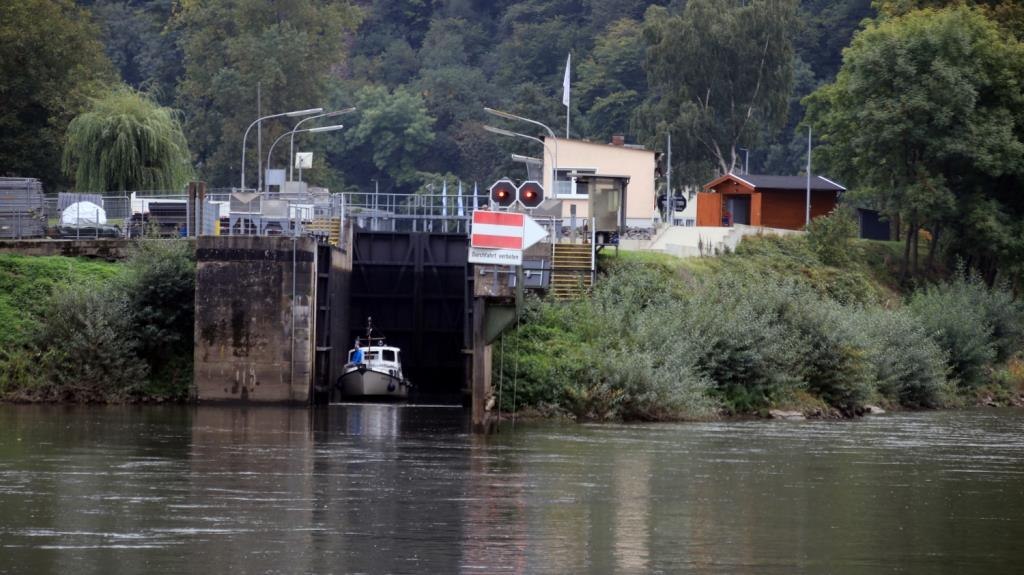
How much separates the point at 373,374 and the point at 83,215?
12.5 m

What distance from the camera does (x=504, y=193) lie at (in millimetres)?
54844

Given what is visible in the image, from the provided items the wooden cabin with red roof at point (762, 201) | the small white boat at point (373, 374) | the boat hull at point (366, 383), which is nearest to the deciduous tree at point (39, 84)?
the small white boat at point (373, 374)

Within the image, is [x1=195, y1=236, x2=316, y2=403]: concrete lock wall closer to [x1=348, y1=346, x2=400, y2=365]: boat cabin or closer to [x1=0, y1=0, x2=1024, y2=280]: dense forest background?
[x1=348, y1=346, x2=400, y2=365]: boat cabin

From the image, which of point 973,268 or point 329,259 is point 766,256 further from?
point 329,259

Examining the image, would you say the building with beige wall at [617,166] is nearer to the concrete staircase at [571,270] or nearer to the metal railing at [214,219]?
the metal railing at [214,219]

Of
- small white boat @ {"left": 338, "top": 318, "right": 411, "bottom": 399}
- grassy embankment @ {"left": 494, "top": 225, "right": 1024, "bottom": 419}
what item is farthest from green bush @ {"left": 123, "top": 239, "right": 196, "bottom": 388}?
grassy embankment @ {"left": 494, "top": 225, "right": 1024, "bottom": 419}

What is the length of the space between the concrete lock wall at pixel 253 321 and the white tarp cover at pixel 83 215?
10.1 m

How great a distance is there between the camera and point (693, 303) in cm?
5512

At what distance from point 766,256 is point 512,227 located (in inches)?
1193

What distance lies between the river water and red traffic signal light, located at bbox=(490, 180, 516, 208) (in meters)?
8.91

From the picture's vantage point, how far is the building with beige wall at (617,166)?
250ft

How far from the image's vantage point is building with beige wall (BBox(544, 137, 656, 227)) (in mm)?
76188

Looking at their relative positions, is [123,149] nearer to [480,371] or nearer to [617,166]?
[617,166]

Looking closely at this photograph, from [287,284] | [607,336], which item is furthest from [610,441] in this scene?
[287,284]
